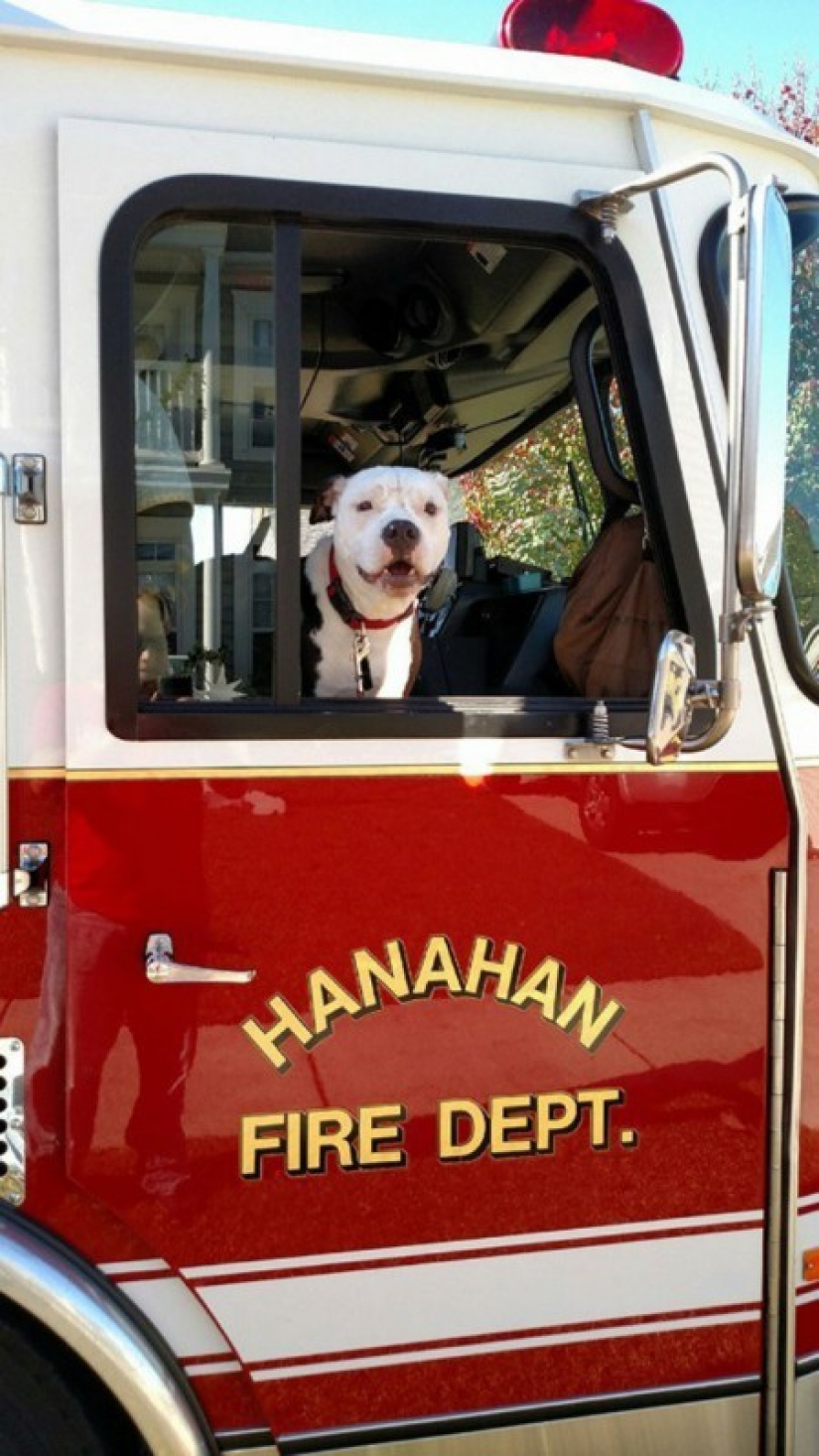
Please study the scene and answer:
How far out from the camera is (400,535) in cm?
269

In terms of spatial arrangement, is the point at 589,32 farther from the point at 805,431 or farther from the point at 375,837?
the point at 375,837

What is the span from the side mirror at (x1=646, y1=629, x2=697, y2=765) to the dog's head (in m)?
1.03

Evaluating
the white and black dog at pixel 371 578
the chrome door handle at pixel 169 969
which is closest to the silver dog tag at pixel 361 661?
the white and black dog at pixel 371 578

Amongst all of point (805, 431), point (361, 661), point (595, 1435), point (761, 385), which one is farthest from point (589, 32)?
point (595, 1435)

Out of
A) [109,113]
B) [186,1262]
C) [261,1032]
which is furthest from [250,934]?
[109,113]

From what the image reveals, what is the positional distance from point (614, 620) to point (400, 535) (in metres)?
0.56

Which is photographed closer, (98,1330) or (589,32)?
(98,1330)

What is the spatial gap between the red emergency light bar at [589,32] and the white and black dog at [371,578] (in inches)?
36.5

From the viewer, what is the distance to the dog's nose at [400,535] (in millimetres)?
2674

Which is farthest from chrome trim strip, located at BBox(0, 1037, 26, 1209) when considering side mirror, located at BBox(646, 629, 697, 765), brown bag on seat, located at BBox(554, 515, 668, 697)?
brown bag on seat, located at BBox(554, 515, 668, 697)

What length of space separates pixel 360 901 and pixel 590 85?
1.32m

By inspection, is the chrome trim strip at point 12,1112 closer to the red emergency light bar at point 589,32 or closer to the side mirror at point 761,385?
the side mirror at point 761,385

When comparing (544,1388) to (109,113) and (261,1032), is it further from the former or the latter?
(109,113)

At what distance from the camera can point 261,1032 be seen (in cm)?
186
